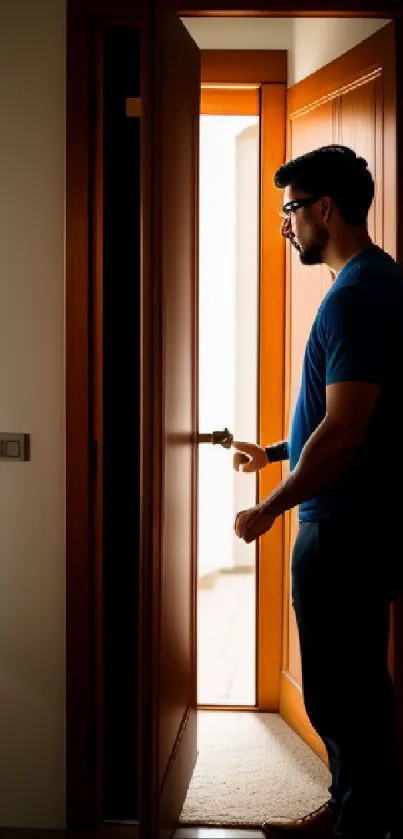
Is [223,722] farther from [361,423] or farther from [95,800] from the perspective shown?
[361,423]

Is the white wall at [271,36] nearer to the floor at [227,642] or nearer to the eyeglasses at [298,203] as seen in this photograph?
the eyeglasses at [298,203]

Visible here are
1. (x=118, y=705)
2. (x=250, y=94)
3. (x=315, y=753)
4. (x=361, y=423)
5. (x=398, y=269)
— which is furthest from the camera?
(x=250, y=94)

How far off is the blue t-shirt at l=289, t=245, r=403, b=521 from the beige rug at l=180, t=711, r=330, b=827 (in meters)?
0.91

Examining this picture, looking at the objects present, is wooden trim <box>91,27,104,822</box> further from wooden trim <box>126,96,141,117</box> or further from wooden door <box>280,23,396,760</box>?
wooden door <box>280,23,396,760</box>

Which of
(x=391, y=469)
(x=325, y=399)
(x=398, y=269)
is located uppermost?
(x=398, y=269)

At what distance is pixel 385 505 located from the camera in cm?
182

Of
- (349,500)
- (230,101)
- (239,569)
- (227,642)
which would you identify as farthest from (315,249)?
(239,569)

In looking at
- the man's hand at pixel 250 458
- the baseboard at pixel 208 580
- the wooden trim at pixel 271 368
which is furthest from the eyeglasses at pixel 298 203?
the baseboard at pixel 208 580

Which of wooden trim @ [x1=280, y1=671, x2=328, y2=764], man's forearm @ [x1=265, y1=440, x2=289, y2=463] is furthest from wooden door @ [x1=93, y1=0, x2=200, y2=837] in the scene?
wooden trim @ [x1=280, y1=671, x2=328, y2=764]

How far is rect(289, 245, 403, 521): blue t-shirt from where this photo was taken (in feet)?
5.70

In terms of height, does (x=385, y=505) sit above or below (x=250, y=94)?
below

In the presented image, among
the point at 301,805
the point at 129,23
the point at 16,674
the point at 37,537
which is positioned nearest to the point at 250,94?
the point at 129,23

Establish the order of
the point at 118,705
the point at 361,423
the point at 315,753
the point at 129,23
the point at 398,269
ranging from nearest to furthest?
the point at 361,423
the point at 398,269
the point at 129,23
the point at 118,705
the point at 315,753

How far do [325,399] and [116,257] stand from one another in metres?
0.72
